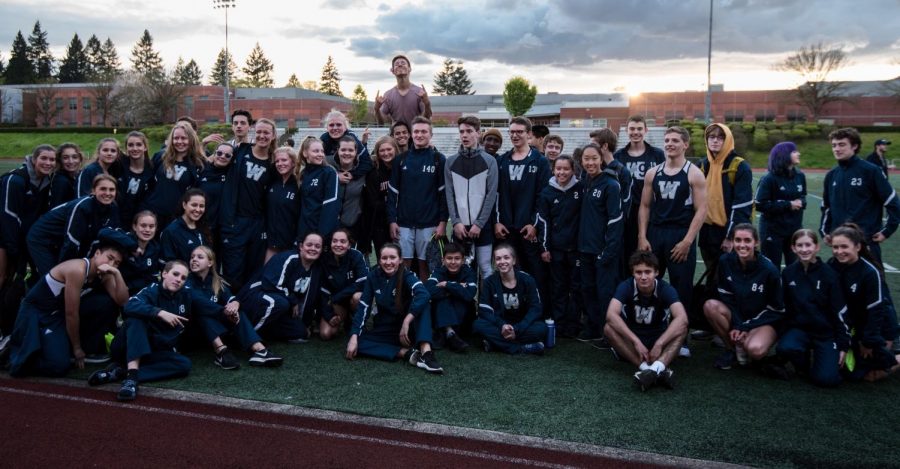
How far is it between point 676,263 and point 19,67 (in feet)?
359

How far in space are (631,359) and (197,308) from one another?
3596mm

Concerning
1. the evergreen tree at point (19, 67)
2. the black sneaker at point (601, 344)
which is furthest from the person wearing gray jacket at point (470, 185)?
the evergreen tree at point (19, 67)

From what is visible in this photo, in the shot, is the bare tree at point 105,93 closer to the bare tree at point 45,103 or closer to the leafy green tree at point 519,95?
the bare tree at point 45,103

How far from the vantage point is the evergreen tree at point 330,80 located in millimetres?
A: 116438

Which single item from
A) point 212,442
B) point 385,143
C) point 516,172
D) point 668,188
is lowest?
point 212,442

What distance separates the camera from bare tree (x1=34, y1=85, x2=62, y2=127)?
232ft

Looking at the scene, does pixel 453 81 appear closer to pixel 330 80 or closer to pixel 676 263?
pixel 330 80

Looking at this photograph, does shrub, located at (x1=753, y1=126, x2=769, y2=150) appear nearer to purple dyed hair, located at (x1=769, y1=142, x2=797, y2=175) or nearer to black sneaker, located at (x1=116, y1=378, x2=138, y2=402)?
purple dyed hair, located at (x1=769, y1=142, x2=797, y2=175)

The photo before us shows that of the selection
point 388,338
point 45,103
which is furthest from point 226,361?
point 45,103

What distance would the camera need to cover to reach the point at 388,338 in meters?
5.98

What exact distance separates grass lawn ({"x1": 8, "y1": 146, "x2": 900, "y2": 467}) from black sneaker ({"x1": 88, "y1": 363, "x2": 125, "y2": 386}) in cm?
36

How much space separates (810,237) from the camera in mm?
5207

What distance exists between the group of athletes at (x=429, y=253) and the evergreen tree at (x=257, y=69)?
4431 inches

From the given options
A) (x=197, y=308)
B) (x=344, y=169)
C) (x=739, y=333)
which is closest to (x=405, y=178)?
(x=344, y=169)
